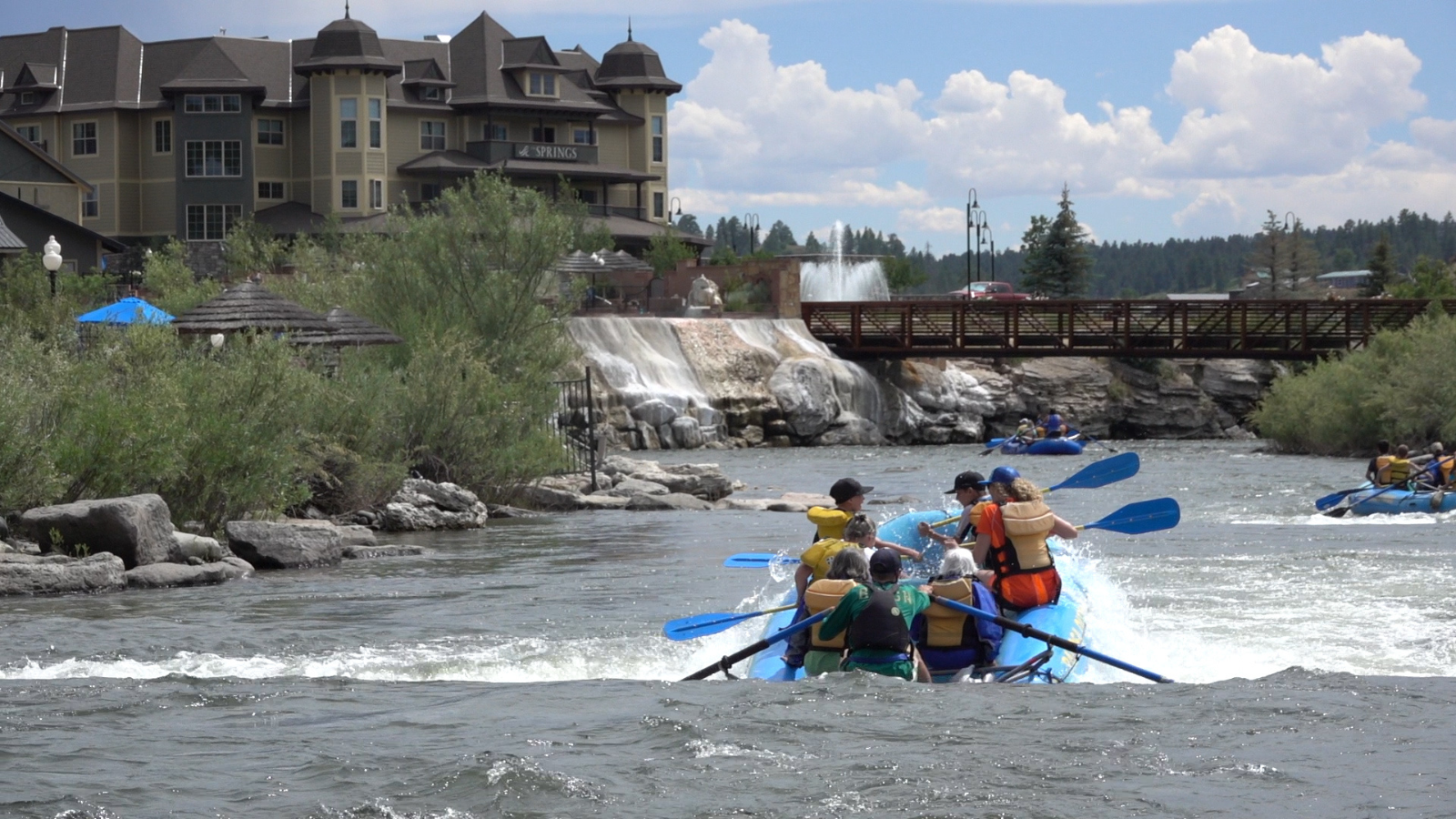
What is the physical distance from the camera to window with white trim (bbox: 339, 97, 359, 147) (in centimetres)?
6328

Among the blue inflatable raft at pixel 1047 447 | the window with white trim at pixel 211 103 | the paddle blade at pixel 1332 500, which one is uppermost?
the window with white trim at pixel 211 103

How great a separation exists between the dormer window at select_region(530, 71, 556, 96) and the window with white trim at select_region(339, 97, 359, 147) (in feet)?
22.5

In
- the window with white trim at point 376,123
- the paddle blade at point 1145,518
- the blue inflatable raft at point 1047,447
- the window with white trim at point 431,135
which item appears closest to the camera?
the paddle blade at point 1145,518

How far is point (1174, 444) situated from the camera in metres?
53.0

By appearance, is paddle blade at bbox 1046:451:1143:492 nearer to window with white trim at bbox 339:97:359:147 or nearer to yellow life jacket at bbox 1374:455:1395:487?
yellow life jacket at bbox 1374:455:1395:487

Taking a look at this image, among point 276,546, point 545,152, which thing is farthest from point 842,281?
point 276,546

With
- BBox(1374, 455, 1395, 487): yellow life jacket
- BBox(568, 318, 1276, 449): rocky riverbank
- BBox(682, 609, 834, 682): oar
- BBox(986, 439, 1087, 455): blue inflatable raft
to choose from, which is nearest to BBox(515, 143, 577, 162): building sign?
BBox(568, 318, 1276, 449): rocky riverbank

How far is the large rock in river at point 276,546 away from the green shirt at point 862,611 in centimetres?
967

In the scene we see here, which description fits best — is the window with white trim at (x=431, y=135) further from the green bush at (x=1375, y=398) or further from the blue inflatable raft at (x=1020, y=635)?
the blue inflatable raft at (x=1020, y=635)

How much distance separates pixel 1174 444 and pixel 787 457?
14.5 metres

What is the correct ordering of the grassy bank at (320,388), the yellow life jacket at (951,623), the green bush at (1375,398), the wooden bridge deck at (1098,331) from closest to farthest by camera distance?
1. the yellow life jacket at (951,623)
2. the grassy bank at (320,388)
3. the green bush at (1375,398)
4. the wooden bridge deck at (1098,331)

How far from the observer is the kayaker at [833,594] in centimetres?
1054

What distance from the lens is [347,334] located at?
2553cm

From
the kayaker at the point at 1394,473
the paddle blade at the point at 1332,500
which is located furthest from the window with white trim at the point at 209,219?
the kayaker at the point at 1394,473
